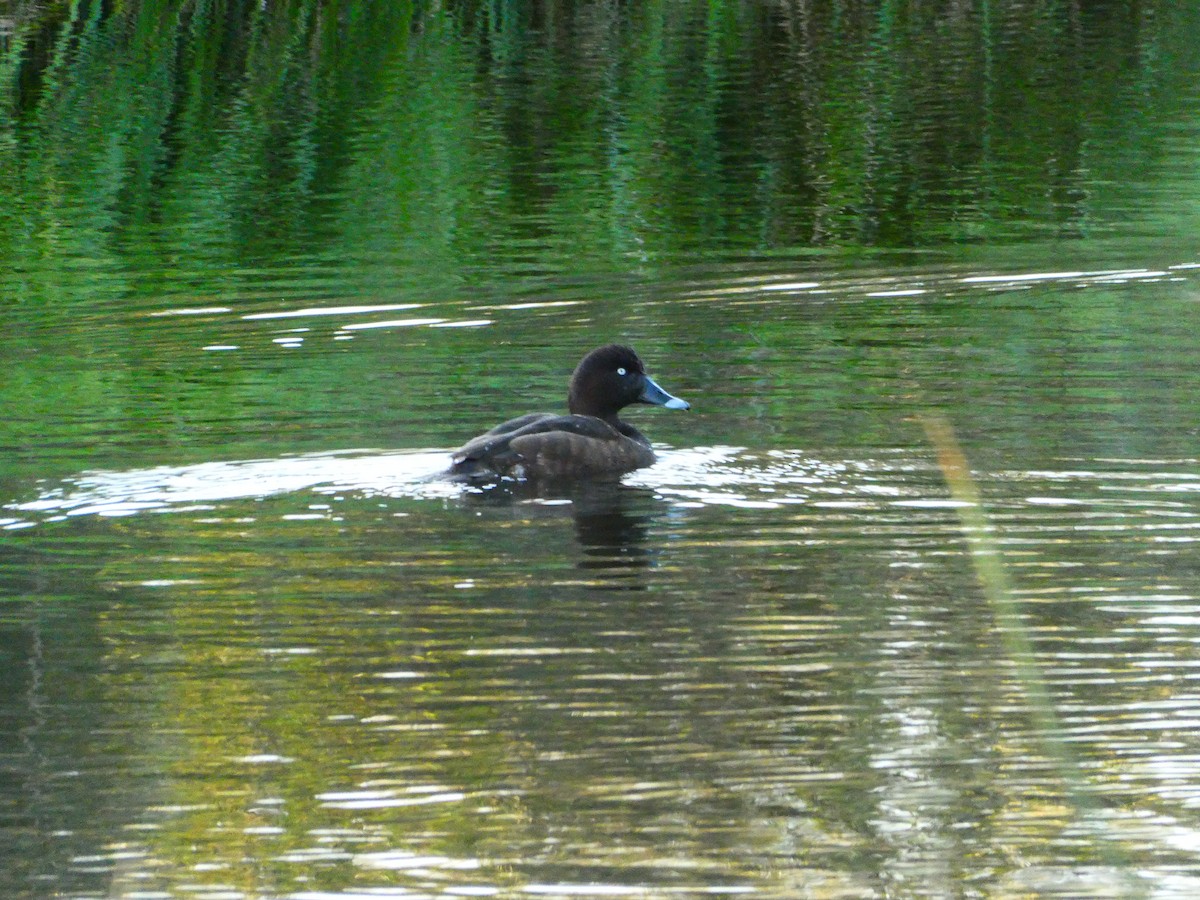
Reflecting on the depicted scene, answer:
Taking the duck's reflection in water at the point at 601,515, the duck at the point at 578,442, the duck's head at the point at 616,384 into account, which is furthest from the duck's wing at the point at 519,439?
the duck's head at the point at 616,384

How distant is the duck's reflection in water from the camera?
801 centimetres

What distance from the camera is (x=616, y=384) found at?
34.5 feet

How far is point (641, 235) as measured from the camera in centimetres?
1648

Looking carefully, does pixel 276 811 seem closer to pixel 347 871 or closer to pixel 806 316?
pixel 347 871

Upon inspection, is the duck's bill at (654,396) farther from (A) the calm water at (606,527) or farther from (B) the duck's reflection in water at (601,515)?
(B) the duck's reflection in water at (601,515)

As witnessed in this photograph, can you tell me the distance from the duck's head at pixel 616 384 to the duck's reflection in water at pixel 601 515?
3.03ft

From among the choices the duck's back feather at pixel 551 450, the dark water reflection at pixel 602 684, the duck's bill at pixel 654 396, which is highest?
the duck's bill at pixel 654 396

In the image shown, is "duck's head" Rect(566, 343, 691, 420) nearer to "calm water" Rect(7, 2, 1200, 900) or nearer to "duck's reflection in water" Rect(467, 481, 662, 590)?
"calm water" Rect(7, 2, 1200, 900)

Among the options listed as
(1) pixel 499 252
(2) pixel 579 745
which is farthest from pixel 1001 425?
(1) pixel 499 252

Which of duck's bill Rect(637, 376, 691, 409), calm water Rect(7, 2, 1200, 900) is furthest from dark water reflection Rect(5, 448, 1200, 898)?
duck's bill Rect(637, 376, 691, 409)

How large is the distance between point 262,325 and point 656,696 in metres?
7.49

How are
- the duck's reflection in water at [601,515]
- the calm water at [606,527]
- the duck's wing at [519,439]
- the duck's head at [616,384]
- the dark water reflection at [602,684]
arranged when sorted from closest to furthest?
the dark water reflection at [602,684], the calm water at [606,527], the duck's reflection in water at [601,515], the duck's wing at [519,439], the duck's head at [616,384]

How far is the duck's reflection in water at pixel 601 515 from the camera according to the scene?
26.3 feet

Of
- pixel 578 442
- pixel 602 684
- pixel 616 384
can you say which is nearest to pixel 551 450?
pixel 578 442
